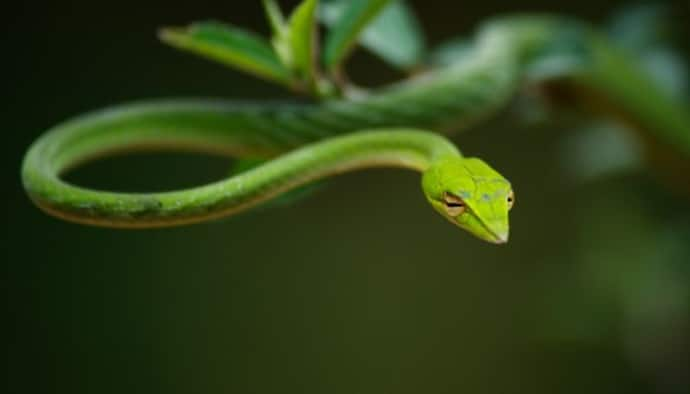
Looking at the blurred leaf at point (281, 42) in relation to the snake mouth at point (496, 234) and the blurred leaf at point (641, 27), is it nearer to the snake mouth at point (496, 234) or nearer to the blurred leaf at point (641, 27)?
the snake mouth at point (496, 234)

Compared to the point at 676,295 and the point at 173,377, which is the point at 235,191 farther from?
the point at 173,377

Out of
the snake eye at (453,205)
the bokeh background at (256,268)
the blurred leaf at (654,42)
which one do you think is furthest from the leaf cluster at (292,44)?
the bokeh background at (256,268)

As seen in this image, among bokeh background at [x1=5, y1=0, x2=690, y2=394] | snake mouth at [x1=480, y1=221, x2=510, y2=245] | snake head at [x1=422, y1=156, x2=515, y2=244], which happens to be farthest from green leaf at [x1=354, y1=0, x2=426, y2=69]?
bokeh background at [x1=5, y1=0, x2=690, y2=394]

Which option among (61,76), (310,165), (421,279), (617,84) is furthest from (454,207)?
(61,76)

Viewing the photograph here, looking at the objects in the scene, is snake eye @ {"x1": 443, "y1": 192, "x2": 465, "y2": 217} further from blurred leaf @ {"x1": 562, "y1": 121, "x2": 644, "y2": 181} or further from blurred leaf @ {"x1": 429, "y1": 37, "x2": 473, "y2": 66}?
blurred leaf @ {"x1": 562, "y1": 121, "x2": 644, "y2": 181}

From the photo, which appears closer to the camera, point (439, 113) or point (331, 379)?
point (439, 113)
